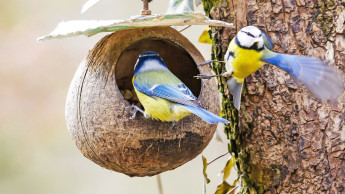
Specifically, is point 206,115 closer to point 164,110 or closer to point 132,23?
point 164,110

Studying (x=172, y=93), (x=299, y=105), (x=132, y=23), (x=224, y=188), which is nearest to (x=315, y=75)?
(x=299, y=105)

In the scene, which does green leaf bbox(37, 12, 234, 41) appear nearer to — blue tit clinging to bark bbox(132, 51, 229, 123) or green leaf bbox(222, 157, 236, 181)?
blue tit clinging to bark bbox(132, 51, 229, 123)

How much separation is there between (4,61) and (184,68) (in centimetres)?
197

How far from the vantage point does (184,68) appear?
9.40 ft

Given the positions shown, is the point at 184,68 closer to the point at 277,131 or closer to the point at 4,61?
the point at 277,131

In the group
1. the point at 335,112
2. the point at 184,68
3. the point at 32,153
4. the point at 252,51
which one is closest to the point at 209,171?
the point at 32,153

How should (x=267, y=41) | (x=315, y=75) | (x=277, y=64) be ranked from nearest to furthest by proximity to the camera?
(x=315, y=75) → (x=277, y=64) → (x=267, y=41)

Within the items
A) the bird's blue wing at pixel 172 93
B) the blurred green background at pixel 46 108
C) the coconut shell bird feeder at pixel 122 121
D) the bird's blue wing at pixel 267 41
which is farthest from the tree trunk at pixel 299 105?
the blurred green background at pixel 46 108

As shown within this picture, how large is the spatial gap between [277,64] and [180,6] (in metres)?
0.74

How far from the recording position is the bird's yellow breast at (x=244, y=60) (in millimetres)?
2241

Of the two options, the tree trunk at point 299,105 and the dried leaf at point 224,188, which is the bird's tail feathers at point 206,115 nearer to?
the tree trunk at point 299,105

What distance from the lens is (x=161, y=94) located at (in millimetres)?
2348

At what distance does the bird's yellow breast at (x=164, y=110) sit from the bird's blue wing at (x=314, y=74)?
42 cm

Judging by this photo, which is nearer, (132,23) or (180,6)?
(132,23)
